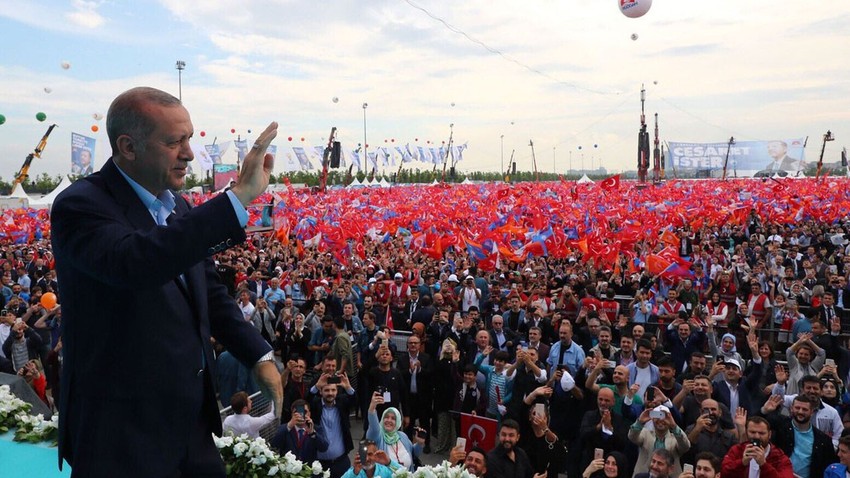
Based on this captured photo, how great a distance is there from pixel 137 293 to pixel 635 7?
10960 millimetres

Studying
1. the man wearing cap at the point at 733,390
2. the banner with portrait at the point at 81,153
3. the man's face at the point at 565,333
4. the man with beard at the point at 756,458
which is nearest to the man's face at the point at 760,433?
the man with beard at the point at 756,458

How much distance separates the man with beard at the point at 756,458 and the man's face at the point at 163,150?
16.1ft

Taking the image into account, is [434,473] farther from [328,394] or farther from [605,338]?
[605,338]

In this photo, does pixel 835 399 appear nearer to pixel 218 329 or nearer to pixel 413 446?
pixel 413 446

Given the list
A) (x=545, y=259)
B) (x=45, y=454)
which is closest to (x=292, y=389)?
(x=45, y=454)

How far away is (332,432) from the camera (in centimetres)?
618

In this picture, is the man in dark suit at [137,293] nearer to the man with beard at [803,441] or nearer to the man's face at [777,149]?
the man with beard at [803,441]

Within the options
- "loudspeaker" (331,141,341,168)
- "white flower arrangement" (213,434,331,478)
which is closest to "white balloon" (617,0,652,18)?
"white flower arrangement" (213,434,331,478)

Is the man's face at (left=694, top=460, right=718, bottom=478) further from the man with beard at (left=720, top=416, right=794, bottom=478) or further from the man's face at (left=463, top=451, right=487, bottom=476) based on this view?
the man's face at (left=463, top=451, right=487, bottom=476)

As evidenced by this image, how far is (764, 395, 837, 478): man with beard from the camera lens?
5.63 m

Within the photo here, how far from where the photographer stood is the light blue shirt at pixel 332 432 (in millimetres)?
6094

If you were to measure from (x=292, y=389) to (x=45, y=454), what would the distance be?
4696 millimetres

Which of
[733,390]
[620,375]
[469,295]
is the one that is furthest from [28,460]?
[469,295]

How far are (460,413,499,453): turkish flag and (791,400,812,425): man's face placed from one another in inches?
99.9
